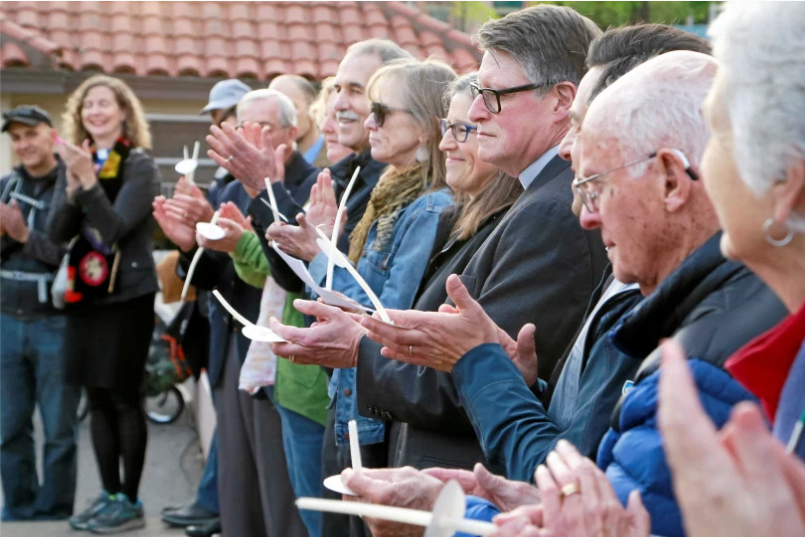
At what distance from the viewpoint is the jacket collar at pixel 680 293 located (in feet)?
5.58

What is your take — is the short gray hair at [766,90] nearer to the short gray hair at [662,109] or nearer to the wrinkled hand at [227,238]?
the short gray hair at [662,109]

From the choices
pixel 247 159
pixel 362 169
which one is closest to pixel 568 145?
pixel 362 169

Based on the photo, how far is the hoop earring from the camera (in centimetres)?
136

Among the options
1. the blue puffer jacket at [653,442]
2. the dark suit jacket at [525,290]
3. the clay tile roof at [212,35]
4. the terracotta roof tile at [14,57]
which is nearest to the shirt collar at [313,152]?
the dark suit jacket at [525,290]

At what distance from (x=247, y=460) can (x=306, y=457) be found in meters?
1.00

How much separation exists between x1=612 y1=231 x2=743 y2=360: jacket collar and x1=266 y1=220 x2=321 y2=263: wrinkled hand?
2087mm

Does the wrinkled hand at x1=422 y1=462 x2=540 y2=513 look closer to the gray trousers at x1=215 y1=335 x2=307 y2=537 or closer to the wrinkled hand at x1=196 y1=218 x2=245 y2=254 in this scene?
the wrinkled hand at x1=196 y1=218 x2=245 y2=254

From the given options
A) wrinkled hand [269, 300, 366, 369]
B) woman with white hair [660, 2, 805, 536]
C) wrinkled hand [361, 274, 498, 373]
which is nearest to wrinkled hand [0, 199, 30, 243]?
wrinkled hand [269, 300, 366, 369]

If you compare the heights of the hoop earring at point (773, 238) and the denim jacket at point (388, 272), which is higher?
the hoop earring at point (773, 238)

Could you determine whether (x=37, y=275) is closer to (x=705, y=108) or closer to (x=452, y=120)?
(x=452, y=120)

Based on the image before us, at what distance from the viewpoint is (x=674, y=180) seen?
1.88 metres

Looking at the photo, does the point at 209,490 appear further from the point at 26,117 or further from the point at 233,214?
the point at 26,117

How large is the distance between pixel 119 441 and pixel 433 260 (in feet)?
11.0

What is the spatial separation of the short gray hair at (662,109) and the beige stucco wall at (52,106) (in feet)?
30.0
